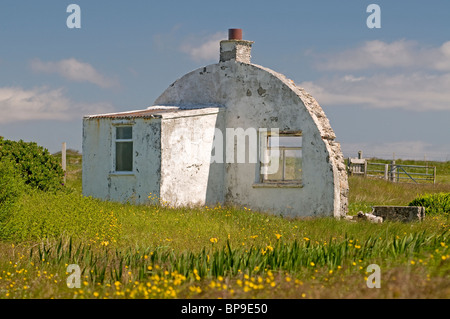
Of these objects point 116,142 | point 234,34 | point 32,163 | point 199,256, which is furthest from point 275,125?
point 199,256

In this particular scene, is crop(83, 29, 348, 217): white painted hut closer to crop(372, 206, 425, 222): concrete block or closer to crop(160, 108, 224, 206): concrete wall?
crop(160, 108, 224, 206): concrete wall

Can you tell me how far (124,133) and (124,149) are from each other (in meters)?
0.49

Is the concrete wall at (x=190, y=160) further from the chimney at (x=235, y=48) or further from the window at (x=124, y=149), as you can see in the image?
the chimney at (x=235, y=48)

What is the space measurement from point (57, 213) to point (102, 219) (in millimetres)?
1112

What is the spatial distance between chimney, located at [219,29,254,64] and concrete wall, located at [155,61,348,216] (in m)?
0.25

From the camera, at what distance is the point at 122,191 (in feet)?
53.4

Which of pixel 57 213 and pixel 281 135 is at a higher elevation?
pixel 281 135

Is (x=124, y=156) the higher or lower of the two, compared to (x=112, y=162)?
higher

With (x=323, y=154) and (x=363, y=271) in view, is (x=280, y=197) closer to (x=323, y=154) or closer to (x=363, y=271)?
(x=323, y=154)

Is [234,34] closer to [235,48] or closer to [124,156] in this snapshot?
[235,48]

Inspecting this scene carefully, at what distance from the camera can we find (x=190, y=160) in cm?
1619

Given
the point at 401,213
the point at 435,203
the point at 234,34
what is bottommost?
the point at 401,213

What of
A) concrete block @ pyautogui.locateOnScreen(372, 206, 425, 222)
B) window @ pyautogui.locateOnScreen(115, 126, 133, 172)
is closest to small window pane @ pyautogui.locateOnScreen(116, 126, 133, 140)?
window @ pyautogui.locateOnScreen(115, 126, 133, 172)

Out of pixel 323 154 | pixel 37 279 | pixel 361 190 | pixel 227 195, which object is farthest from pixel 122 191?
pixel 361 190
